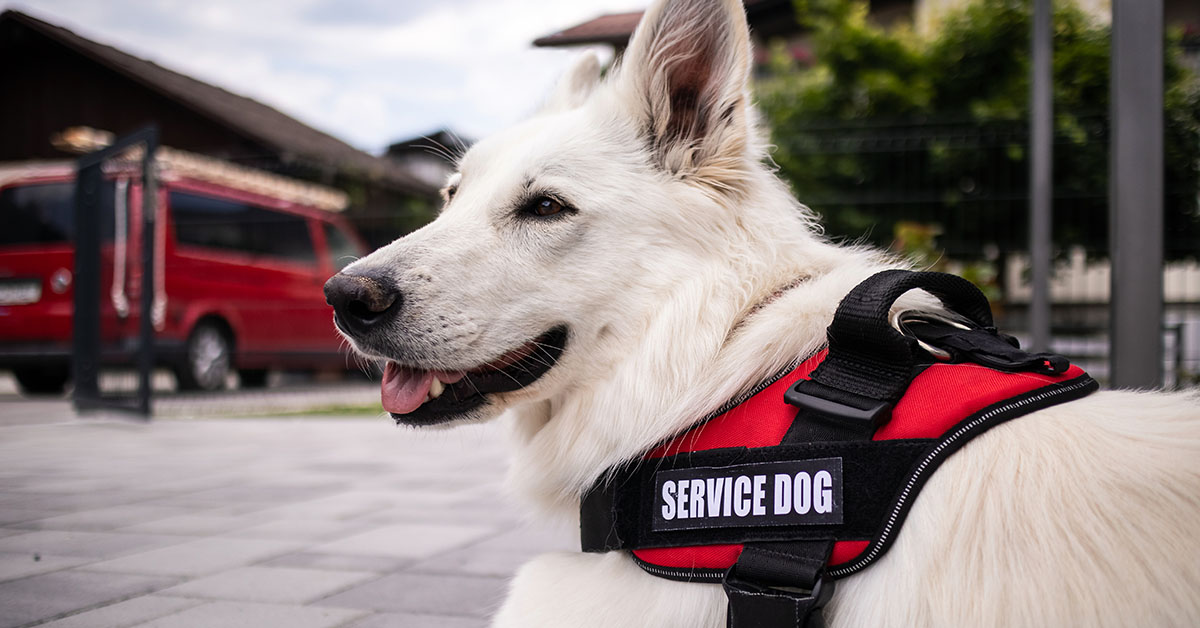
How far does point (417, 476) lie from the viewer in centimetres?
495

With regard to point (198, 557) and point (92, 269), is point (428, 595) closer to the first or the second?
point (198, 557)

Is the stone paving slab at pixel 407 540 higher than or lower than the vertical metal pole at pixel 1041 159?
lower

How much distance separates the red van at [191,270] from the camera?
7844mm

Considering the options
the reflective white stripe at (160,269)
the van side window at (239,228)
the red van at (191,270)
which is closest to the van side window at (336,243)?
the red van at (191,270)

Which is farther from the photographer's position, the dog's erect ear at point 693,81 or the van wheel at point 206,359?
the van wheel at point 206,359

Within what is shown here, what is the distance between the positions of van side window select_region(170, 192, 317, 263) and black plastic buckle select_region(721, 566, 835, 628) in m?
10.0

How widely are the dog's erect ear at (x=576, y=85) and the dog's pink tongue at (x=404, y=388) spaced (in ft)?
3.69

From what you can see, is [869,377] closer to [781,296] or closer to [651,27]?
[781,296]

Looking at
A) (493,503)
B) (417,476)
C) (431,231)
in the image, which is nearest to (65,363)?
(417,476)

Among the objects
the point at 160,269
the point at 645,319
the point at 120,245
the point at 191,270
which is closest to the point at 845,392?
the point at 645,319

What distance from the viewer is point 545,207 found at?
2.00m

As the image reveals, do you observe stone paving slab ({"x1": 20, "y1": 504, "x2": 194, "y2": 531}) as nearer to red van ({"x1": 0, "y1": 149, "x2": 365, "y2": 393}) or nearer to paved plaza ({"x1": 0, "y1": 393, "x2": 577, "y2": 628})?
paved plaza ({"x1": 0, "y1": 393, "x2": 577, "y2": 628})

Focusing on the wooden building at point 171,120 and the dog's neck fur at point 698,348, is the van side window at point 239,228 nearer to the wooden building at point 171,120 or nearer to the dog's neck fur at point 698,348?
the wooden building at point 171,120

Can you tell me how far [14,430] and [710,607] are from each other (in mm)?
4819
